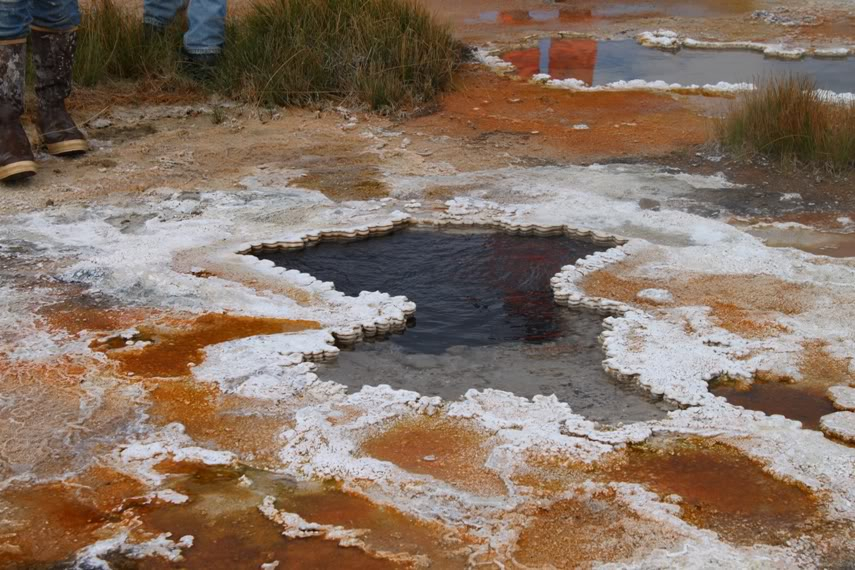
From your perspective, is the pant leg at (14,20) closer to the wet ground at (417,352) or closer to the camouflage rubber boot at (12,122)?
the camouflage rubber boot at (12,122)

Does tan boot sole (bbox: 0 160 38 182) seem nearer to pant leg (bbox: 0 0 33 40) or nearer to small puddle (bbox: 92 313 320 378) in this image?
pant leg (bbox: 0 0 33 40)

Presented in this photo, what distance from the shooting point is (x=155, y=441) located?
299 centimetres

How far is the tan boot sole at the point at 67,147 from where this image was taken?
5.23 metres

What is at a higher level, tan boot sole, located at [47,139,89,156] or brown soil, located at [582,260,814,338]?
tan boot sole, located at [47,139,89,156]

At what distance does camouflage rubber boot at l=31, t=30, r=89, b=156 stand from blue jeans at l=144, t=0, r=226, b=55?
3.67 ft

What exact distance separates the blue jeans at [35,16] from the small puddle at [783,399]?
3.48 metres

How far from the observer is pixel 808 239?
448cm

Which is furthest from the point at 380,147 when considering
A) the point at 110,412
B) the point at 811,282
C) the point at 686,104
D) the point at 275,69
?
the point at 110,412

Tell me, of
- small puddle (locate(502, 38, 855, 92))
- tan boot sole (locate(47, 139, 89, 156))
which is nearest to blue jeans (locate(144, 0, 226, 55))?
tan boot sole (locate(47, 139, 89, 156))

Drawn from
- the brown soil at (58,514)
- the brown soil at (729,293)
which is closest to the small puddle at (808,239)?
the brown soil at (729,293)

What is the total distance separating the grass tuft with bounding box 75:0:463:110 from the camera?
20.5 ft

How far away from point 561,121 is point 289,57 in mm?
1673

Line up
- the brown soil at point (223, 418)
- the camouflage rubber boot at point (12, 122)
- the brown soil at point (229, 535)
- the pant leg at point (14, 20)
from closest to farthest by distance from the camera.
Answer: the brown soil at point (229, 535) → the brown soil at point (223, 418) → the pant leg at point (14, 20) → the camouflage rubber boot at point (12, 122)

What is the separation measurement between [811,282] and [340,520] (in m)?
2.24
